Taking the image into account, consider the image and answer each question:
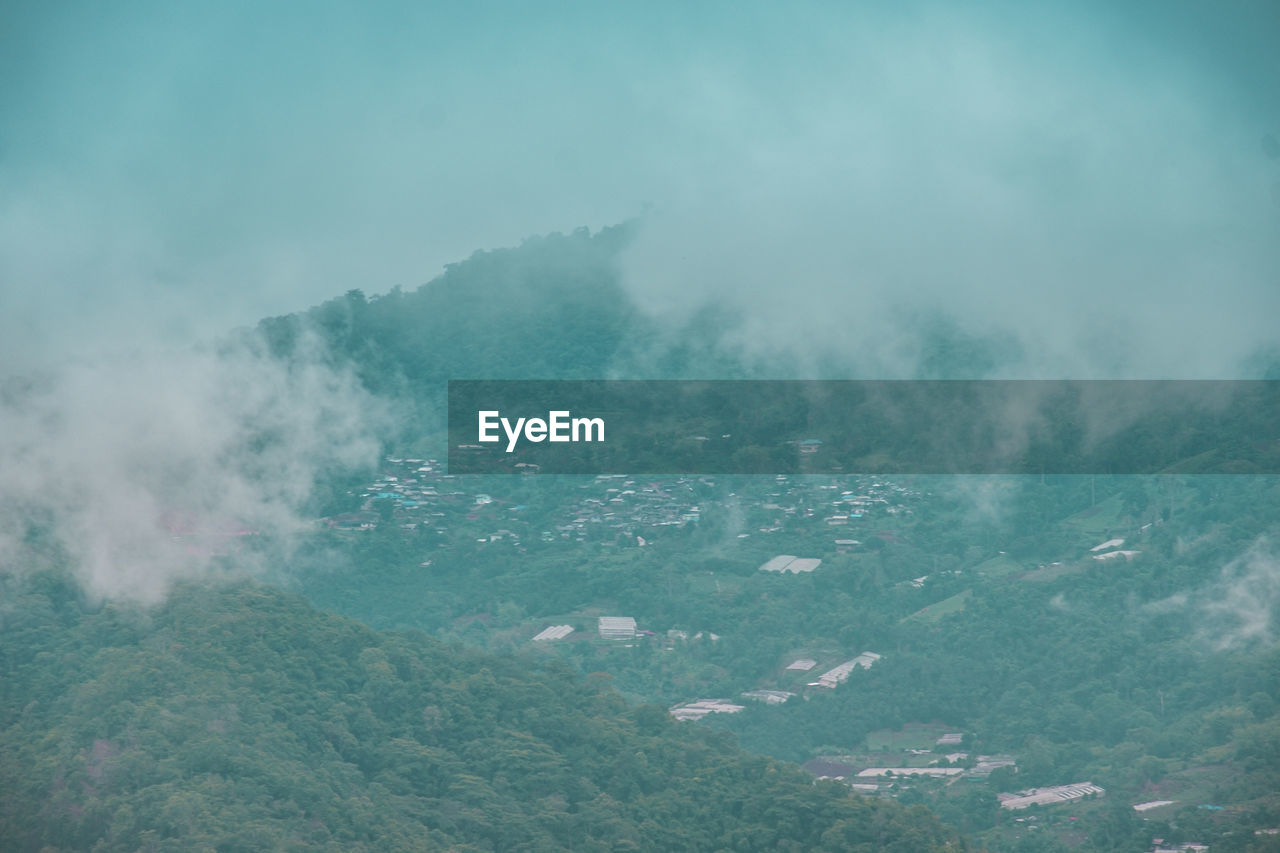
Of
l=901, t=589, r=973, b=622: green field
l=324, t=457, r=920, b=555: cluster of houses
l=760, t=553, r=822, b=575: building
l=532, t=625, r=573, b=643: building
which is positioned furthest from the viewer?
l=324, t=457, r=920, b=555: cluster of houses

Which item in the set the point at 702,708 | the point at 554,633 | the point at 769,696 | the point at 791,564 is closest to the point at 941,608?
the point at 791,564

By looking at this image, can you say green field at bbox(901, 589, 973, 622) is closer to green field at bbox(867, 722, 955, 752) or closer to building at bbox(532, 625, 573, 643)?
green field at bbox(867, 722, 955, 752)

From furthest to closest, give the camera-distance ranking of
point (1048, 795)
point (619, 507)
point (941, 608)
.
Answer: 1. point (619, 507)
2. point (941, 608)
3. point (1048, 795)

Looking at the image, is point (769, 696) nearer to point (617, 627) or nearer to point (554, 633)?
point (617, 627)

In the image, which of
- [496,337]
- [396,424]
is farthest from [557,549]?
[496,337]

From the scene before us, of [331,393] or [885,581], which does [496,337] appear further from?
[885,581]

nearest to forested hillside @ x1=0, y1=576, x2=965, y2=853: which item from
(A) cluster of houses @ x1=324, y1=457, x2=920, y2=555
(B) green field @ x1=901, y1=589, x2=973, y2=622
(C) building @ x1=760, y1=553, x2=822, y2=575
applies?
(B) green field @ x1=901, y1=589, x2=973, y2=622

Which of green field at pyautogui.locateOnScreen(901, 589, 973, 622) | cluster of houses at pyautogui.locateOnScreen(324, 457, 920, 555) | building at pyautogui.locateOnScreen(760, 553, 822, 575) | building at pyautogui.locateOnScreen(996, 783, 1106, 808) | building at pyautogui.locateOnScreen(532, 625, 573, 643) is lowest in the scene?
building at pyautogui.locateOnScreen(996, 783, 1106, 808)

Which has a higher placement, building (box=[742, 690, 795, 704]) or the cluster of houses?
the cluster of houses
